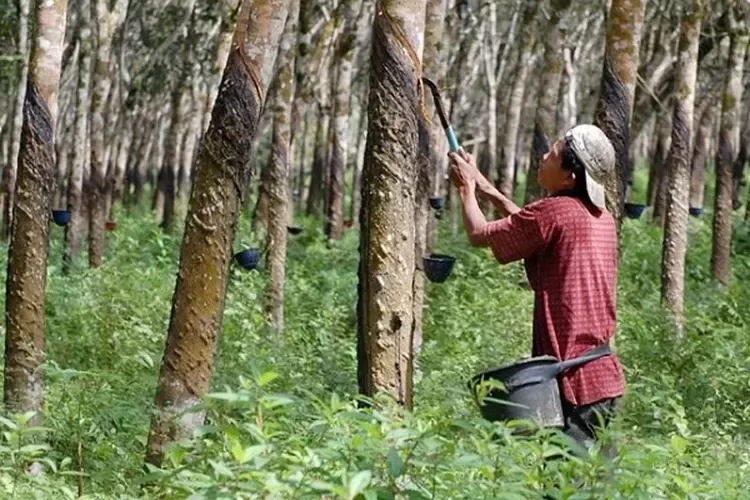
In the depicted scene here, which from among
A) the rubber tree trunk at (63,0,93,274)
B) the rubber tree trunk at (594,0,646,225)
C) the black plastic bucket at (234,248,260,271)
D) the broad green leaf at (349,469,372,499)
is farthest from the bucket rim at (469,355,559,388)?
the rubber tree trunk at (63,0,93,274)

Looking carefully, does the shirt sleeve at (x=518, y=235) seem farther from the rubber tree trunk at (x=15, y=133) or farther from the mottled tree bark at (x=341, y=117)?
the rubber tree trunk at (x=15, y=133)

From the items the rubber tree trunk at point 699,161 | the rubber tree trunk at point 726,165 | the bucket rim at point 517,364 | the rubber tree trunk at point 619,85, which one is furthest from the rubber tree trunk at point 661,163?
the bucket rim at point 517,364

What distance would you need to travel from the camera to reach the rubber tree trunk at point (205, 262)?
569 cm

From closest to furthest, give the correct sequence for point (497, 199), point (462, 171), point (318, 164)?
point (462, 171) < point (497, 199) < point (318, 164)

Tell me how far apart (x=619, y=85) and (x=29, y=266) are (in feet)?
13.3

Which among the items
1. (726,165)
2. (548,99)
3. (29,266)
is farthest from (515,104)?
(29,266)

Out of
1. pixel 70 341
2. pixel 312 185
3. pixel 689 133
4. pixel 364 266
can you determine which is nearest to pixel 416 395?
pixel 364 266

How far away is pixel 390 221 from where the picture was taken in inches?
225

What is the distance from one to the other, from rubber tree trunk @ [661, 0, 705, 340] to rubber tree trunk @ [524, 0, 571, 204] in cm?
143

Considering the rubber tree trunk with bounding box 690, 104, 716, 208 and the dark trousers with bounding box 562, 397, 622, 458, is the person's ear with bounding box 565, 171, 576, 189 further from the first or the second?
the rubber tree trunk with bounding box 690, 104, 716, 208

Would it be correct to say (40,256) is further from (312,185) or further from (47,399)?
(312,185)

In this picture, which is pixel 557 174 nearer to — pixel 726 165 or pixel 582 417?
pixel 582 417

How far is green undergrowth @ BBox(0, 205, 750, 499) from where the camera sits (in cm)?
369

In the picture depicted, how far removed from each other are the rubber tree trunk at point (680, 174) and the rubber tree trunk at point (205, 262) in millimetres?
6506
